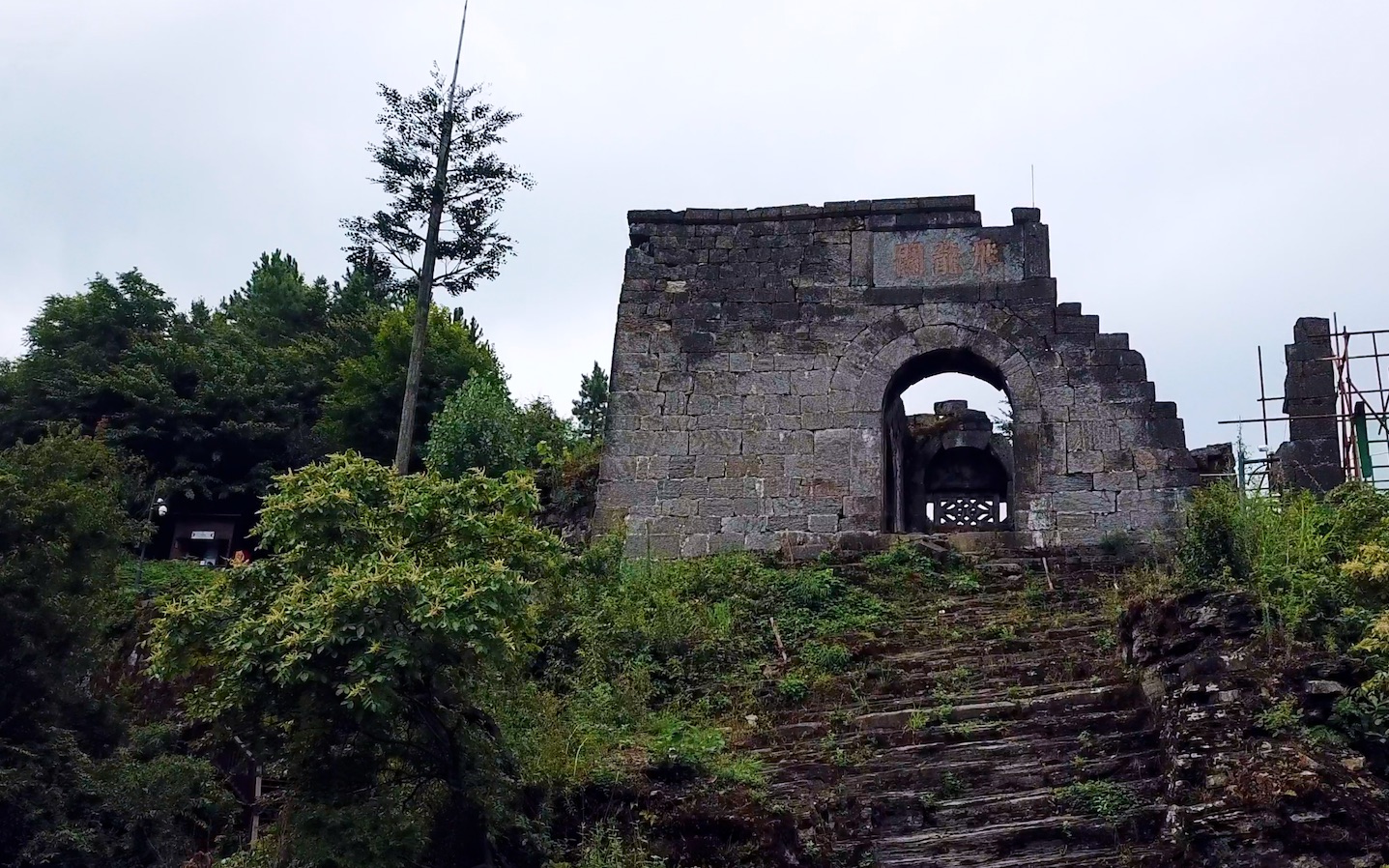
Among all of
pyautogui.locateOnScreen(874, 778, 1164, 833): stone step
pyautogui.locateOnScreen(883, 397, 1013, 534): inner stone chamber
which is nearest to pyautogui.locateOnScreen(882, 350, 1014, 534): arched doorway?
pyautogui.locateOnScreen(883, 397, 1013, 534): inner stone chamber

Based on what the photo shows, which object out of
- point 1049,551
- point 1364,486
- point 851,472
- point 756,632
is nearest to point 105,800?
point 756,632

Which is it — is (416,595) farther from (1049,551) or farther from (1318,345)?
(1318,345)

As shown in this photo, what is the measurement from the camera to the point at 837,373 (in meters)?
17.3

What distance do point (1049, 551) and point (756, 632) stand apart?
386 centimetres

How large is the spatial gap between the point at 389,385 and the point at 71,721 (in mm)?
10379

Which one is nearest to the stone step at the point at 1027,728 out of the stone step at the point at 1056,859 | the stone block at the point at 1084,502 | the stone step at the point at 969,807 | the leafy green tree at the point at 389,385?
the stone step at the point at 969,807

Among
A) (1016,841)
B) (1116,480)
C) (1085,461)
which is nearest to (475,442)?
(1085,461)

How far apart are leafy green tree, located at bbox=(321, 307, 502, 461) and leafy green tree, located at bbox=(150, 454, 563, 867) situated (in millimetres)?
12165

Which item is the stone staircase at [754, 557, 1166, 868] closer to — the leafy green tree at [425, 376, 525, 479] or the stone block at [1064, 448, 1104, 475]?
the stone block at [1064, 448, 1104, 475]

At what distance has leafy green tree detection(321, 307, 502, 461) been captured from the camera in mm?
22825

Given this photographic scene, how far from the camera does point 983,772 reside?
1032 cm

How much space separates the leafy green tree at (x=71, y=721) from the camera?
11922mm

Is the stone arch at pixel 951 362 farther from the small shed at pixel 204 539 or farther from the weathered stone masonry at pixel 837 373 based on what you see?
the small shed at pixel 204 539

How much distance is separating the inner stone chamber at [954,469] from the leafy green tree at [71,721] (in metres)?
10.3
